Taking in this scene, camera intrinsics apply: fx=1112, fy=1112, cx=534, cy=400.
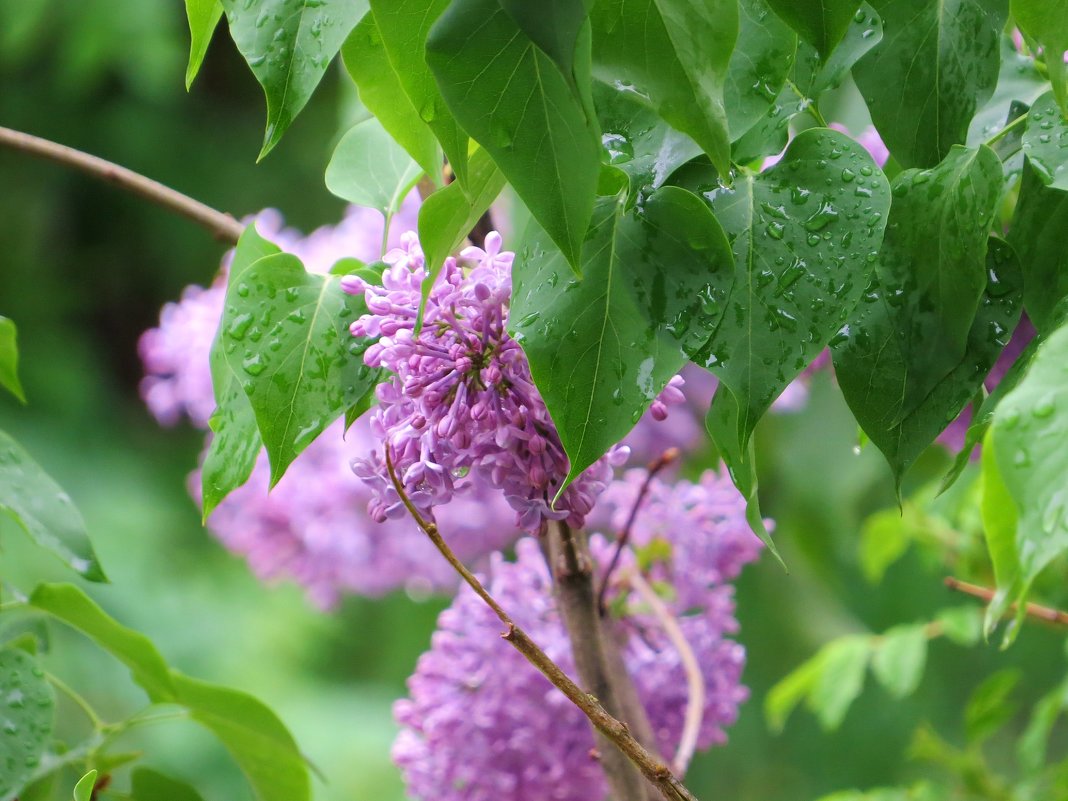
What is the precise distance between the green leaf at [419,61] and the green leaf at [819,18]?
0.08m

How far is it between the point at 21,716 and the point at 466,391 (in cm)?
19

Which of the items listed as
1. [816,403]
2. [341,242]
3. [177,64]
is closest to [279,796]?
[341,242]

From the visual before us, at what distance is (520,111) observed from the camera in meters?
0.26

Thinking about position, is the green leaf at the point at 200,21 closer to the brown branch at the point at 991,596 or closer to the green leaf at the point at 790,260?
the green leaf at the point at 790,260

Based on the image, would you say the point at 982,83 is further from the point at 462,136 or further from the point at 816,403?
the point at 816,403

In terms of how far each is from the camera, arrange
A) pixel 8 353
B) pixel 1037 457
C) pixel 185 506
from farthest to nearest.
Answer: pixel 185 506
pixel 8 353
pixel 1037 457

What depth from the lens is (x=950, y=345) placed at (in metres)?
0.30

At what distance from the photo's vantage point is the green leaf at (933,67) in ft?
1.01

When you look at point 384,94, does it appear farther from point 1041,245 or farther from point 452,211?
point 1041,245

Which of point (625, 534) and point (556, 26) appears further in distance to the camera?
point (625, 534)

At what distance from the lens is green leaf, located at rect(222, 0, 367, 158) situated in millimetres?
273

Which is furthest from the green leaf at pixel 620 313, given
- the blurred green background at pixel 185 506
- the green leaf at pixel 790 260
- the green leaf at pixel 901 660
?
the blurred green background at pixel 185 506

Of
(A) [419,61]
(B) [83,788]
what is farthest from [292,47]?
(B) [83,788]

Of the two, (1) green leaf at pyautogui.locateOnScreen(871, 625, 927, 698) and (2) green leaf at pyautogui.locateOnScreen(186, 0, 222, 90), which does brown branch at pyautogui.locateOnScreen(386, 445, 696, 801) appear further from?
(1) green leaf at pyautogui.locateOnScreen(871, 625, 927, 698)
